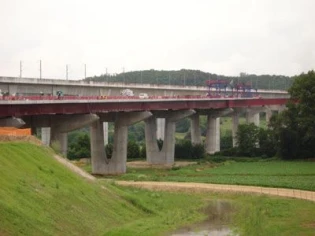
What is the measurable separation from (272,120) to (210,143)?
19821mm

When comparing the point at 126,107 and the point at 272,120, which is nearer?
the point at 126,107

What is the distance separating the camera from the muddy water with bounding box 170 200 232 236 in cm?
4169

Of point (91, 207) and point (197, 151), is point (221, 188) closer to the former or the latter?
point (91, 207)

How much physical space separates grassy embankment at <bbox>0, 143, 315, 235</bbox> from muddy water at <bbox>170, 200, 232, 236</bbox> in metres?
0.74

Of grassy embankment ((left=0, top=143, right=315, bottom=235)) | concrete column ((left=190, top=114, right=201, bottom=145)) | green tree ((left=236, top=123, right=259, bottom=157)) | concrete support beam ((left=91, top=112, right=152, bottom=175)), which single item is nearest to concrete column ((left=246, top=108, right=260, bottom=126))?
concrete column ((left=190, top=114, right=201, bottom=145))

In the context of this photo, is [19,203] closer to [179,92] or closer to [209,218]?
[209,218]

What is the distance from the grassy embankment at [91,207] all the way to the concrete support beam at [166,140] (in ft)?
171

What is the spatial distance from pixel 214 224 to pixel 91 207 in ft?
28.8

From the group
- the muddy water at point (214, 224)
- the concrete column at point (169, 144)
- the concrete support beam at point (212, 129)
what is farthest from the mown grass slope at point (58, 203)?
the concrete support beam at point (212, 129)

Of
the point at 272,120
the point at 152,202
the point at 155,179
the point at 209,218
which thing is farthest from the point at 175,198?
the point at 272,120

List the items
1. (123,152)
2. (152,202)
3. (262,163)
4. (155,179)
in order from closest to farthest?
1. (152,202)
2. (155,179)
3. (123,152)
4. (262,163)

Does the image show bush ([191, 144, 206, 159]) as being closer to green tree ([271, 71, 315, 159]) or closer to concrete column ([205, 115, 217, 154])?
concrete column ([205, 115, 217, 154])

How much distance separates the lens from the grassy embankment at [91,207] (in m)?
34.9

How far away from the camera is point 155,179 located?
72.2 metres
